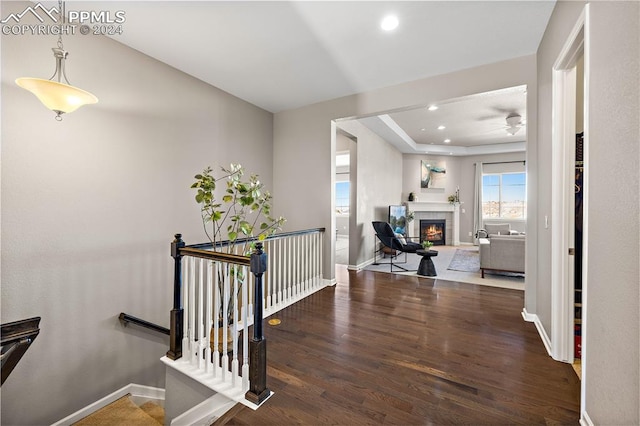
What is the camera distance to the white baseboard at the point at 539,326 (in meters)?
2.32

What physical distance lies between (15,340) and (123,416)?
1.96 meters

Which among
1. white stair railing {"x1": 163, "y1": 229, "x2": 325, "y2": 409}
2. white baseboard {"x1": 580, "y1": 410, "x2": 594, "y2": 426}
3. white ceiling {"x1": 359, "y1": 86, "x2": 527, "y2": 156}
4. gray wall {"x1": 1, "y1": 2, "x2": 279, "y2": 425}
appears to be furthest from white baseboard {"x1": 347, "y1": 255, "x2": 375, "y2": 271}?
white baseboard {"x1": 580, "y1": 410, "x2": 594, "y2": 426}

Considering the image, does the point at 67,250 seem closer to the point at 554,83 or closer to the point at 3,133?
the point at 3,133

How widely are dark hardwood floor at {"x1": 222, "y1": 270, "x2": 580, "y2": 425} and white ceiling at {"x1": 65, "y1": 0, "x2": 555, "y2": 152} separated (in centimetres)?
294

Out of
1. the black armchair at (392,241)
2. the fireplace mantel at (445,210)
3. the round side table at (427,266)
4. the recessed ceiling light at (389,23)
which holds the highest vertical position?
the recessed ceiling light at (389,23)

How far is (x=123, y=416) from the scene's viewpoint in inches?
96.3

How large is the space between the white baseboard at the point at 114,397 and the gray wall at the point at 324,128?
8.49ft

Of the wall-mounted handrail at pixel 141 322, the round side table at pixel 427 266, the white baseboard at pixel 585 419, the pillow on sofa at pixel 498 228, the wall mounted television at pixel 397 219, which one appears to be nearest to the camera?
the white baseboard at pixel 585 419

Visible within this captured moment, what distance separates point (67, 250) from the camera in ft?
7.59

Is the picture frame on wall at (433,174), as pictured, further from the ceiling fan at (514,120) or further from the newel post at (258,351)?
the newel post at (258,351)

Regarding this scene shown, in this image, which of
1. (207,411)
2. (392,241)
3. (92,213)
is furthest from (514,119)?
(92,213)

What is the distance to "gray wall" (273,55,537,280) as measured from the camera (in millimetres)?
3182

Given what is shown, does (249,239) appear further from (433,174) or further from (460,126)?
(433,174)

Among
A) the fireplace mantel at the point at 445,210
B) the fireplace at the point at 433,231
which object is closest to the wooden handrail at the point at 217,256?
the fireplace mantel at the point at 445,210
